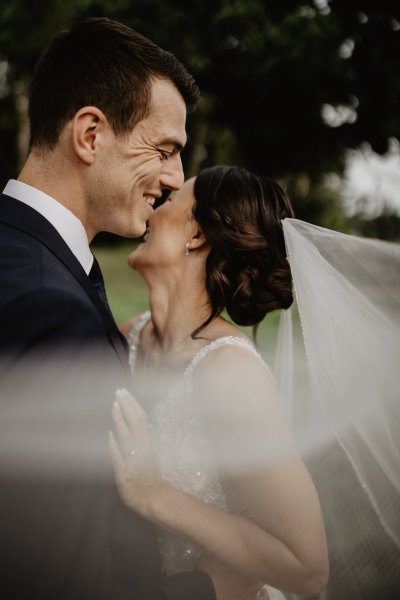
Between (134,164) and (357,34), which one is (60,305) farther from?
(357,34)

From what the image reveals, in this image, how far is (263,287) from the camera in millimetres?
2701

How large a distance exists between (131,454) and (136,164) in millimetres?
984

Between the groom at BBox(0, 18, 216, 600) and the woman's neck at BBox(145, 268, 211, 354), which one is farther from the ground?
the groom at BBox(0, 18, 216, 600)

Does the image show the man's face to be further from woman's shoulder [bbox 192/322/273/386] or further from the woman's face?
woman's shoulder [bbox 192/322/273/386]

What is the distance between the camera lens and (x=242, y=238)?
2.51 metres

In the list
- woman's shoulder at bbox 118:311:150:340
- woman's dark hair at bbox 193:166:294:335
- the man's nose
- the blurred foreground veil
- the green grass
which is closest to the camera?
the man's nose

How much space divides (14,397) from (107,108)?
40.5 inches

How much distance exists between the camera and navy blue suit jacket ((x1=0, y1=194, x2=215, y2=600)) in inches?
52.4

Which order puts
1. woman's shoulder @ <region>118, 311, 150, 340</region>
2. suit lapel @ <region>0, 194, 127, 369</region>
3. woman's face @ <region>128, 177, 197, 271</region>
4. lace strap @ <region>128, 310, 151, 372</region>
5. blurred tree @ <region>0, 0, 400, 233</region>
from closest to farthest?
1. suit lapel @ <region>0, 194, 127, 369</region>
2. woman's face @ <region>128, 177, 197, 271</region>
3. lace strap @ <region>128, 310, 151, 372</region>
4. woman's shoulder @ <region>118, 311, 150, 340</region>
5. blurred tree @ <region>0, 0, 400, 233</region>

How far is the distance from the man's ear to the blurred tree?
723 centimetres

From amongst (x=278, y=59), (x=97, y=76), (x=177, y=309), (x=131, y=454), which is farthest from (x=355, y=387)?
(x=278, y=59)

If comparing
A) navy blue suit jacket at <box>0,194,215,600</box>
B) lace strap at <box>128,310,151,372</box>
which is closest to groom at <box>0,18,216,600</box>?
navy blue suit jacket at <box>0,194,215,600</box>

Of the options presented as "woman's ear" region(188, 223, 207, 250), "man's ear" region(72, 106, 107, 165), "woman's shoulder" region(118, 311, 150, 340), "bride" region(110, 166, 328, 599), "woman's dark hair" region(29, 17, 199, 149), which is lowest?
"woman's shoulder" region(118, 311, 150, 340)

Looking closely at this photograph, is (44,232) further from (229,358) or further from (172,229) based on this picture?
(172,229)
